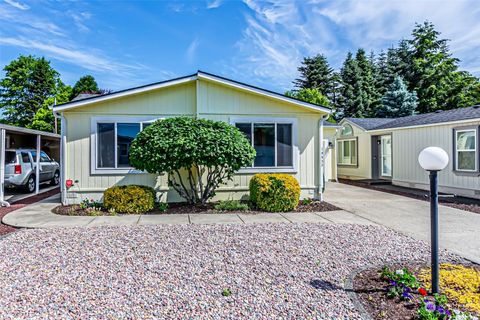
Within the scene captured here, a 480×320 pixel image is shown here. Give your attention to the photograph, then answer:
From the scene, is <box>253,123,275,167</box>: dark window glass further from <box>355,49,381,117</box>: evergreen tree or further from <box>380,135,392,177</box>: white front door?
<box>355,49,381,117</box>: evergreen tree

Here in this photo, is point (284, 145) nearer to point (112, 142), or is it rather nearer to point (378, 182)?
point (112, 142)

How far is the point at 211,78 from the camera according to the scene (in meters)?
8.38

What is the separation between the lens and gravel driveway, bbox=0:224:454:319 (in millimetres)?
2875

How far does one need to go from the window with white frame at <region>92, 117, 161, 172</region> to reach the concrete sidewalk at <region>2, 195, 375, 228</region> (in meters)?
1.75

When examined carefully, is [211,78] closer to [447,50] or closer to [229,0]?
[229,0]

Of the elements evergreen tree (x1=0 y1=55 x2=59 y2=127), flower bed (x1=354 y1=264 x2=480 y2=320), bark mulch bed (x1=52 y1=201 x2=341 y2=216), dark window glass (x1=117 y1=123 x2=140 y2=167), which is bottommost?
flower bed (x1=354 y1=264 x2=480 y2=320)

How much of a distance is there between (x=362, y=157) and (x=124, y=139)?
11473mm

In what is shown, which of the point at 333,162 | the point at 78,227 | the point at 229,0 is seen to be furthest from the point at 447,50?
the point at 78,227

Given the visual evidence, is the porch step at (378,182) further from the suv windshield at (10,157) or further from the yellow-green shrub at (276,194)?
the suv windshield at (10,157)

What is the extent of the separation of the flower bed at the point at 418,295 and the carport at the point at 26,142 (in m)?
9.33

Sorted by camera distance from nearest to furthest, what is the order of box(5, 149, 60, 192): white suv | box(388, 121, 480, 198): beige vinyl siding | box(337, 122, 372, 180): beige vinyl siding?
1. box(388, 121, 480, 198): beige vinyl siding
2. box(5, 149, 60, 192): white suv
3. box(337, 122, 372, 180): beige vinyl siding

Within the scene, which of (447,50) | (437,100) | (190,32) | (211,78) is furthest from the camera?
(447,50)

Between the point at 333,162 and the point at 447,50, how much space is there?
24.9 meters

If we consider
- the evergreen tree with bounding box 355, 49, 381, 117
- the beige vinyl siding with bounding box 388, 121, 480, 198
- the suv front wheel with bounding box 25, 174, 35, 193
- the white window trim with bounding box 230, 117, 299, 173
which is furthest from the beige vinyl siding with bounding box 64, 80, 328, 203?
the evergreen tree with bounding box 355, 49, 381, 117
